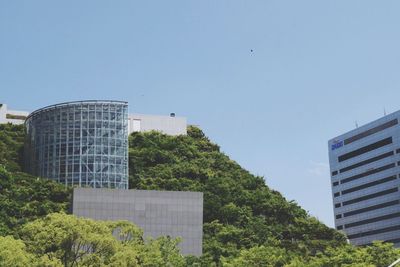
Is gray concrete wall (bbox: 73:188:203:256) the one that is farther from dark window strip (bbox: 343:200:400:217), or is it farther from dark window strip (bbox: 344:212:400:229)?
dark window strip (bbox: 343:200:400:217)

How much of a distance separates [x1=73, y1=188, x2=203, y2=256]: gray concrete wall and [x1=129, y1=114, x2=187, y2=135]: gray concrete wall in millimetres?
31643

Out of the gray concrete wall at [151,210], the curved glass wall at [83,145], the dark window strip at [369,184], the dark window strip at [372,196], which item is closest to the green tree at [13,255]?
the gray concrete wall at [151,210]

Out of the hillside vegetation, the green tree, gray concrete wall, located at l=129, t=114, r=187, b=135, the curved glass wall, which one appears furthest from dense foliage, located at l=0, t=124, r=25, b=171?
the green tree

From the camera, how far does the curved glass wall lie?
76.4 metres

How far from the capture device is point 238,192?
76.1 m

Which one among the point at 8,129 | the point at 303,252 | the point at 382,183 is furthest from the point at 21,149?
the point at 382,183

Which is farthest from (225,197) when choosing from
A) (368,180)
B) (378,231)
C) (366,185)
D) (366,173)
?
(366,173)

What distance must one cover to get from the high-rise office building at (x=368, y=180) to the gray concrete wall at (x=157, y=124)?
3908cm

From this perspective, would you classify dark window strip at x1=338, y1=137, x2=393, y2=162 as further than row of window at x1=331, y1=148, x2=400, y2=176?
Yes

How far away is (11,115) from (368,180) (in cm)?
6278

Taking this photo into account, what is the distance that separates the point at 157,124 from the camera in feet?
317

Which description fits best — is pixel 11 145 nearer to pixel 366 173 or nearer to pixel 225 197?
pixel 225 197

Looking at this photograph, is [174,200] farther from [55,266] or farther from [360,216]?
[360,216]

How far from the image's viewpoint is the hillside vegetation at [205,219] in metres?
41.7
